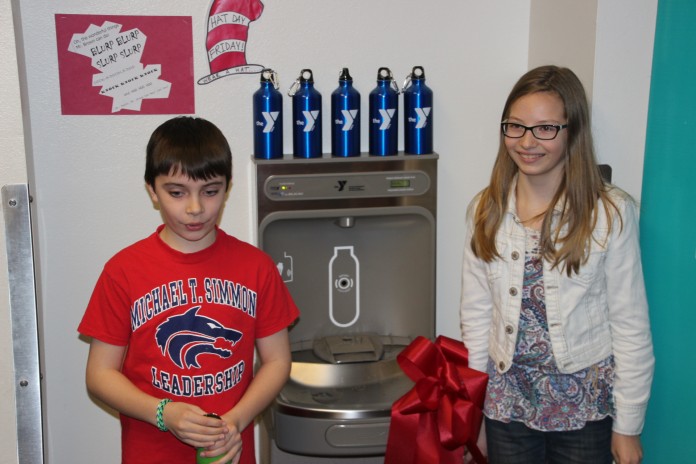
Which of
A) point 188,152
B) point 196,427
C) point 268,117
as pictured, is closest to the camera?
point 196,427

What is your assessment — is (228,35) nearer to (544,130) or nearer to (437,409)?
(544,130)

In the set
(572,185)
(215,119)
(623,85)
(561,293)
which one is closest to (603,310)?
(561,293)

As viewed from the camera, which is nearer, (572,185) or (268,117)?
(572,185)

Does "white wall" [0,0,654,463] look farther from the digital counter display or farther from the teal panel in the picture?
Answer: the teal panel

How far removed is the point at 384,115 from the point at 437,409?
0.84m

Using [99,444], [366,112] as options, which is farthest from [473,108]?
[99,444]

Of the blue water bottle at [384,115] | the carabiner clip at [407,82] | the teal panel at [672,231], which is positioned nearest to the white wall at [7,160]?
the blue water bottle at [384,115]

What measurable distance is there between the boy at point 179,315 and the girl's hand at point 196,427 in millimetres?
46

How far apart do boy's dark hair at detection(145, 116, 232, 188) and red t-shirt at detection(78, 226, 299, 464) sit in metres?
0.17

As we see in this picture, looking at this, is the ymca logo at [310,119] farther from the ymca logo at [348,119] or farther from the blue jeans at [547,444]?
the blue jeans at [547,444]

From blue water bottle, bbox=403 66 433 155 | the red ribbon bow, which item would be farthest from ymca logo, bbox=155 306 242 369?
blue water bottle, bbox=403 66 433 155

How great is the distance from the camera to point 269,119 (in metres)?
2.29

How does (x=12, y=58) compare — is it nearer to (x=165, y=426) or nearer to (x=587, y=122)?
(x=165, y=426)

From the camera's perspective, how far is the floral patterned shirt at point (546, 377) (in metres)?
1.86
